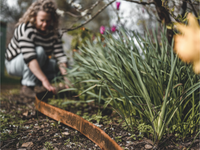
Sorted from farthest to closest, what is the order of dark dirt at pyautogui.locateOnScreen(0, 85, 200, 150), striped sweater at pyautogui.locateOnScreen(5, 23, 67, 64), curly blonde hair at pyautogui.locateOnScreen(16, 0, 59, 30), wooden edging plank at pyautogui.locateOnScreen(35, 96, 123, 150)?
curly blonde hair at pyautogui.locateOnScreen(16, 0, 59, 30)
striped sweater at pyautogui.locateOnScreen(5, 23, 67, 64)
dark dirt at pyautogui.locateOnScreen(0, 85, 200, 150)
wooden edging plank at pyautogui.locateOnScreen(35, 96, 123, 150)

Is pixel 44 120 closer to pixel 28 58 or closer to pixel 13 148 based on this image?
pixel 13 148

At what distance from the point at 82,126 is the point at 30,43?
1.48 metres

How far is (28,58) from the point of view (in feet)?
6.57

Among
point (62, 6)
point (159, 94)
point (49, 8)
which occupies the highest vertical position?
point (62, 6)

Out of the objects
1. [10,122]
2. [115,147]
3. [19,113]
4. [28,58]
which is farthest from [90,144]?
[28,58]

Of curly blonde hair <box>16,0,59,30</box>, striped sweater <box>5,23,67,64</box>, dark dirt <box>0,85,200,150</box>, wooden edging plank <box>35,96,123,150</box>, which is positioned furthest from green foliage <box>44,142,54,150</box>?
curly blonde hair <box>16,0,59,30</box>

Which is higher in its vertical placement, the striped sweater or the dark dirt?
the striped sweater

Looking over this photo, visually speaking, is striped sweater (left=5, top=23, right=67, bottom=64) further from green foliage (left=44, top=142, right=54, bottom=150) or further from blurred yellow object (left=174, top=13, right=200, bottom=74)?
blurred yellow object (left=174, top=13, right=200, bottom=74)

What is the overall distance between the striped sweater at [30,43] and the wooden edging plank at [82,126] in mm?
860

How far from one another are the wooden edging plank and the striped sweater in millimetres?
860

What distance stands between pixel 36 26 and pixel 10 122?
54.1 inches

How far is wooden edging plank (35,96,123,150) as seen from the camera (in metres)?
0.81

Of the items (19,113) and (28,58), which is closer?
(19,113)

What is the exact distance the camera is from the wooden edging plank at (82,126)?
81 centimetres
